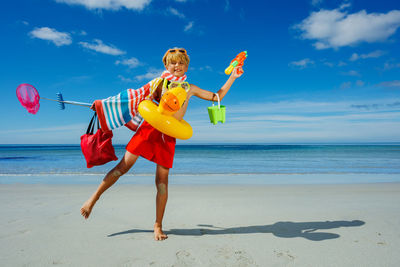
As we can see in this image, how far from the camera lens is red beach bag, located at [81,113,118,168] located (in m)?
2.77

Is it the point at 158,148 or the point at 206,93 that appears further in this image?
the point at 206,93

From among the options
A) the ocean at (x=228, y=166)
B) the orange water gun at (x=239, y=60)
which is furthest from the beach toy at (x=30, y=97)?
the ocean at (x=228, y=166)

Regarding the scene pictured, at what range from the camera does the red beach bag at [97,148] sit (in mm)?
2770

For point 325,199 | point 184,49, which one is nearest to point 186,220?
point 184,49

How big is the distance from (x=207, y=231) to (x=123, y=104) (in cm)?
175

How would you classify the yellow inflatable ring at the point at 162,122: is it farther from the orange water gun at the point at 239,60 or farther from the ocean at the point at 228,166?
the ocean at the point at 228,166

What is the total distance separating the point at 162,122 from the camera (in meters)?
2.50

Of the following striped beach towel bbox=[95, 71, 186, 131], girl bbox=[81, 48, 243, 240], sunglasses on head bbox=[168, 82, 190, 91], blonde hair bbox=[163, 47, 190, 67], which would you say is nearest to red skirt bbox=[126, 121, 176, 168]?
girl bbox=[81, 48, 243, 240]

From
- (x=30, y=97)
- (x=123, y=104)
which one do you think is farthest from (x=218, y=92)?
(x=30, y=97)

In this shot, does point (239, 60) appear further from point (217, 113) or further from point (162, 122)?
point (162, 122)

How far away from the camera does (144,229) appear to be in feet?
10.3

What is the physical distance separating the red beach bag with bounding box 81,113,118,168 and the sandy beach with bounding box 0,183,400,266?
84cm

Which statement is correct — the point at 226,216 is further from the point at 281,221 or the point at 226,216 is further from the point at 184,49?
the point at 184,49

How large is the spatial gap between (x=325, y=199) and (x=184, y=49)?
3897 millimetres
